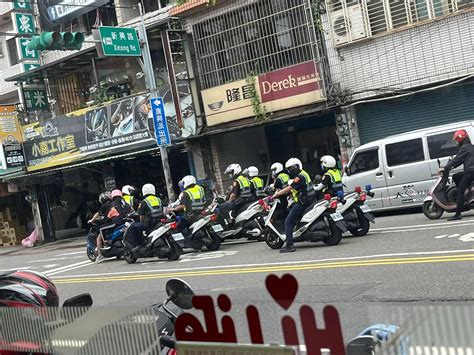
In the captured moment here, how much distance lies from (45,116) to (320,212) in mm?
15487

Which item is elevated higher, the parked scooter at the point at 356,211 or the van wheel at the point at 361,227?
the parked scooter at the point at 356,211

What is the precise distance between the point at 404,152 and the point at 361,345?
1047 centimetres

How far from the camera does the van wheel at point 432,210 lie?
34.4 feet

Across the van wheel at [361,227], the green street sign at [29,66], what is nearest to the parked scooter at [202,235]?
the van wheel at [361,227]

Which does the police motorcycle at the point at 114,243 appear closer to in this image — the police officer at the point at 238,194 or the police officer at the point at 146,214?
the police officer at the point at 146,214

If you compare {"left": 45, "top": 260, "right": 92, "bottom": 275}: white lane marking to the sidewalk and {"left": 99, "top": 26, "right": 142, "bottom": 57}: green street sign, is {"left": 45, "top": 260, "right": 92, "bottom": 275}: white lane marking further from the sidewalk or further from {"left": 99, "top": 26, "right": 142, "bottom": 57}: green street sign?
the sidewalk

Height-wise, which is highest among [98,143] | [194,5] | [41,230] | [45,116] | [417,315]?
[194,5]

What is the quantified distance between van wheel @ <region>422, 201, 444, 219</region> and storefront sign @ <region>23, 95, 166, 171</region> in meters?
9.69

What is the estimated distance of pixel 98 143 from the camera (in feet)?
64.1

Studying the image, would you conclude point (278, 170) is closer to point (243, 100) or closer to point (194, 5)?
point (243, 100)

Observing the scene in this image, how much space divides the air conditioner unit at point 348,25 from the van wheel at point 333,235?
675cm

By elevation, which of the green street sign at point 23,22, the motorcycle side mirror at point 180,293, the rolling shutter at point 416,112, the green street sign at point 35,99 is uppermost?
the green street sign at point 23,22

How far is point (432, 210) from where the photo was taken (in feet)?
34.7

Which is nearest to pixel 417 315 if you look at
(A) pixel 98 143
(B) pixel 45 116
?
(A) pixel 98 143
